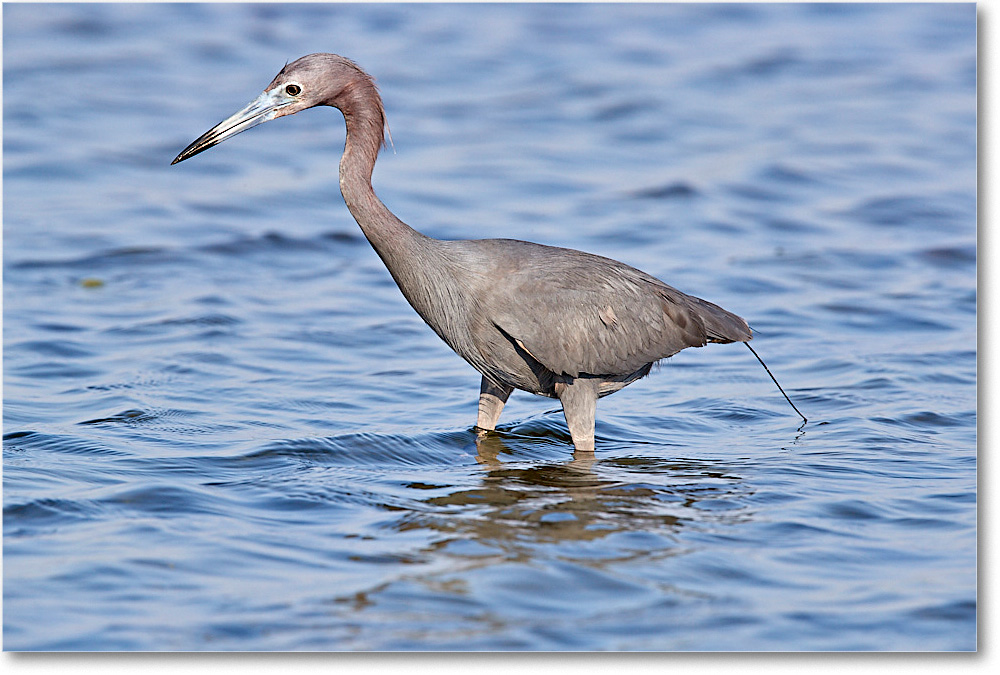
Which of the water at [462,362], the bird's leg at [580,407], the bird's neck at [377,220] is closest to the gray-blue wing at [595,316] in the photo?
the bird's leg at [580,407]

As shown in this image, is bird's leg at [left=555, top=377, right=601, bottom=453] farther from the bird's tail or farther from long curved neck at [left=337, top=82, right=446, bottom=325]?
long curved neck at [left=337, top=82, right=446, bottom=325]

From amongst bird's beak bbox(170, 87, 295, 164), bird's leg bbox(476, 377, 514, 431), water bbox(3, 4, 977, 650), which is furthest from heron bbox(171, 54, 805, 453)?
water bbox(3, 4, 977, 650)

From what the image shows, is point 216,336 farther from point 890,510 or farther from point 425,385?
point 890,510

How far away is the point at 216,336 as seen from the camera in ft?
29.5

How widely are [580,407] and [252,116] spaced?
2396 millimetres

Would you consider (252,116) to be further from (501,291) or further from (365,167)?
(501,291)

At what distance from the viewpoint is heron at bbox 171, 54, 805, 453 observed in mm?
6367

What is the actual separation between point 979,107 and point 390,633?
364 cm

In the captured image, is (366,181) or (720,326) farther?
(720,326)

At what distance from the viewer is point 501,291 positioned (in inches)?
256

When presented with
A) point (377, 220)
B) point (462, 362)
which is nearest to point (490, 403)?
point (377, 220)

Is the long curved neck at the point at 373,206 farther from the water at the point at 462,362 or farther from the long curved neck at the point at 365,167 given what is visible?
the water at the point at 462,362

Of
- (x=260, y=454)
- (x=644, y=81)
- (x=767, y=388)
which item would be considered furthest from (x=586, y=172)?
(x=260, y=454)

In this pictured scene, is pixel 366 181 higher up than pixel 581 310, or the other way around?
pixel 366 181
